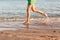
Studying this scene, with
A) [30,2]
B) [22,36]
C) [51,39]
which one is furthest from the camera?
[30,2]

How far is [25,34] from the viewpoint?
27.1 ft

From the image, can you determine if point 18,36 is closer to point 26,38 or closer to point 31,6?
point 26,38

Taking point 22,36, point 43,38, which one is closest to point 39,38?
point 43,38

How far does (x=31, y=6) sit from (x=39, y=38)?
3193 millimetres

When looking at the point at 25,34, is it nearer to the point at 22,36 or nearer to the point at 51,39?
the point at 22,36

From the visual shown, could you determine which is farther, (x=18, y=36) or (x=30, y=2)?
(x=30, y=2)

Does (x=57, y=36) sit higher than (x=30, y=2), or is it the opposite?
(x=30, y=2)

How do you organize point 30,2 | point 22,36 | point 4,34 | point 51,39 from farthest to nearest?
point 30,2, point 4,34, point 22,36, point 51,39

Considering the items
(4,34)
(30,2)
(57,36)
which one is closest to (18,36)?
(4,34)

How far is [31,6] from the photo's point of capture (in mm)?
10445

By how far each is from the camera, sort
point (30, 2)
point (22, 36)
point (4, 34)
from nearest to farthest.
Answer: point (22, 36) < point (4, 34) < point (30, 2)

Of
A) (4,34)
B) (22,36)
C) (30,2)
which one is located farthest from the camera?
(30,2)

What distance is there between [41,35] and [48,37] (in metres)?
0.43

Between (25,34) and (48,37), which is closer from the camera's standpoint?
(48,37)
